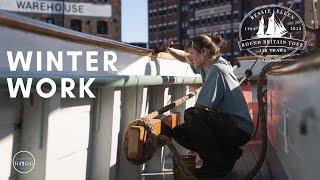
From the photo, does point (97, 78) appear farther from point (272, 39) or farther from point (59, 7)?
point (59, 7)

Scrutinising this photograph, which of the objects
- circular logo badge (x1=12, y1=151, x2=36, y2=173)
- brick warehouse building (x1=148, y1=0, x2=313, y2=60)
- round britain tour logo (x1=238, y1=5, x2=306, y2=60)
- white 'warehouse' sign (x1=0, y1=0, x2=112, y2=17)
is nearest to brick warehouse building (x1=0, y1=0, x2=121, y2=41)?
white 'warehouse' sign (x1=0, y1=0, x2=112, y2=17)

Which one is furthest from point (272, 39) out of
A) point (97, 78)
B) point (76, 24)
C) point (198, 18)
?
point (198, 18)

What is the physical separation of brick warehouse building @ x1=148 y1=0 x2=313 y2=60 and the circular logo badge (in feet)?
138

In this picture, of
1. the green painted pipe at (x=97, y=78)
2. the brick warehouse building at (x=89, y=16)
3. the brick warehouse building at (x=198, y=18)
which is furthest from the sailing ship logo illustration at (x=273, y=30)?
the brick warehouse building at (x=198, y=18)

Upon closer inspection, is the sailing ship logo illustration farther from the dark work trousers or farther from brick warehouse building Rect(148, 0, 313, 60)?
brick warehouse building Rect(148, 0, 313, 60)

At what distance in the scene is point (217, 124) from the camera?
362 centimetres

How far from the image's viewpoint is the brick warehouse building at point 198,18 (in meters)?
49.8

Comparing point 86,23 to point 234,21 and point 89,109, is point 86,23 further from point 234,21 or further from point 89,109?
point 89,109

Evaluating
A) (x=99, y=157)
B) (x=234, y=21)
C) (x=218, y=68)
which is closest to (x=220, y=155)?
(x=218, y=68)

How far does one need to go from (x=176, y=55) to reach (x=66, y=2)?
32.7m

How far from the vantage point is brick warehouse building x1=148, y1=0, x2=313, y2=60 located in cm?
4981

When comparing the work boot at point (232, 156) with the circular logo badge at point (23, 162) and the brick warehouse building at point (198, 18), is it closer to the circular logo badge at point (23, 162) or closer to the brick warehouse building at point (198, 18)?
the circular logo badge at point (23, 162)

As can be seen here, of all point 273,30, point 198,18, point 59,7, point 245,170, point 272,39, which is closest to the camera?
point 245,170

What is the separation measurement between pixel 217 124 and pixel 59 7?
33314 millimetres
